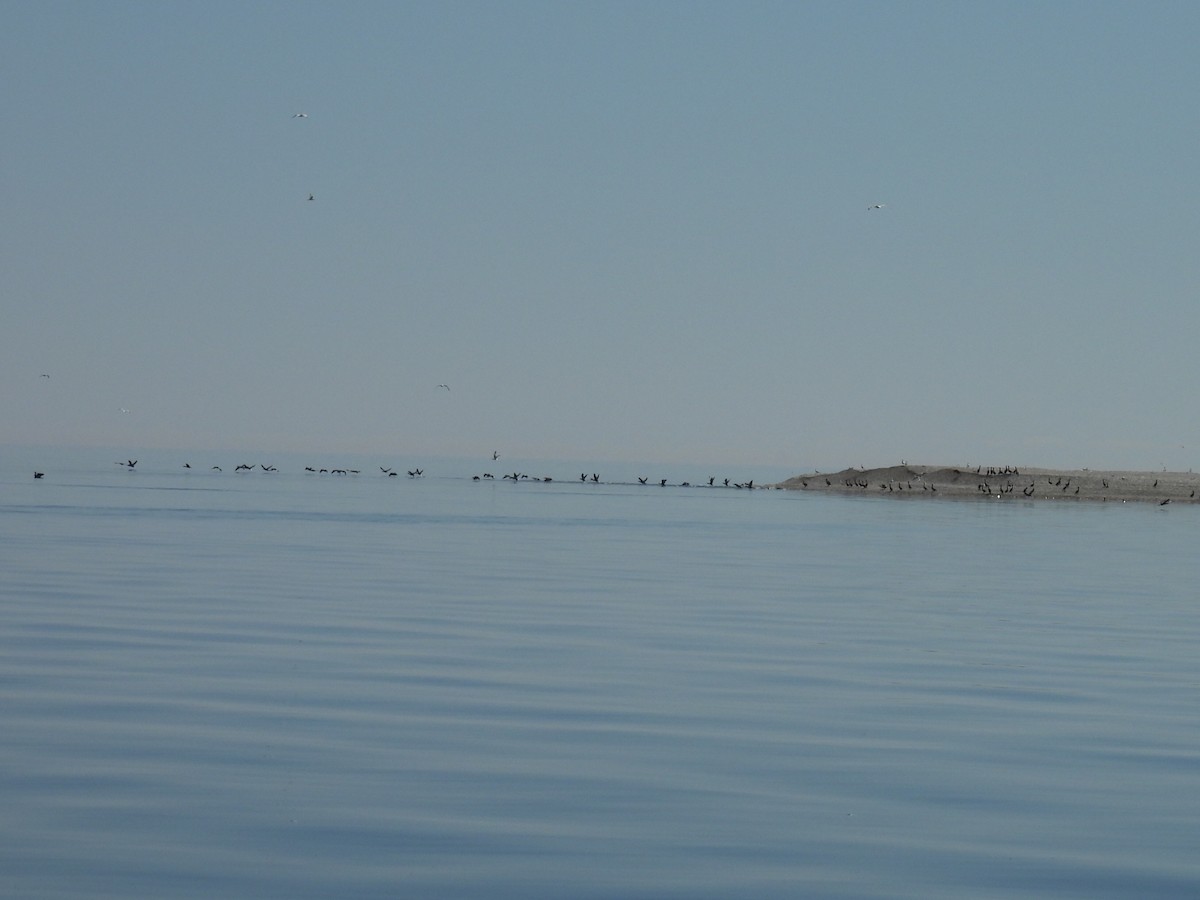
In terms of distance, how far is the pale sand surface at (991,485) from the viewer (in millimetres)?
162000

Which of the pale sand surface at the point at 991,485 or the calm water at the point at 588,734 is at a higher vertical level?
the pale sand surface at the point at 991,485

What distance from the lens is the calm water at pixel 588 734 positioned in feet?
50.1

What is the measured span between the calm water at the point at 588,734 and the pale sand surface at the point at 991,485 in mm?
112500

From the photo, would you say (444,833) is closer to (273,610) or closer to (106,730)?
(106,730)

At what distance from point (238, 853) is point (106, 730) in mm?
6637

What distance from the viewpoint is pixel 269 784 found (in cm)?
1825

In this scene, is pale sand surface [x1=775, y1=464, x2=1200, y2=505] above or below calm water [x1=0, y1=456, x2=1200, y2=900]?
above

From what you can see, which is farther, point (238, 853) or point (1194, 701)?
point (1194, 701)

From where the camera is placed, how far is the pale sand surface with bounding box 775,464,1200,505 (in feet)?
531

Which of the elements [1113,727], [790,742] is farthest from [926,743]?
[1113,727]

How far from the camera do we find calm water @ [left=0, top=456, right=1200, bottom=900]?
50.1ft

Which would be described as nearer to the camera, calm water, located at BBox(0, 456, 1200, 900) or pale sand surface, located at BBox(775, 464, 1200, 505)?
calm water, located at BBox(0, 456, 1200, 900)

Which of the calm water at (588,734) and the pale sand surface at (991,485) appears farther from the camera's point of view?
the pale sand surface at (991,485)

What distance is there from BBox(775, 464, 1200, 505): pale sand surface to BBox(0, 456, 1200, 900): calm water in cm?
11250
